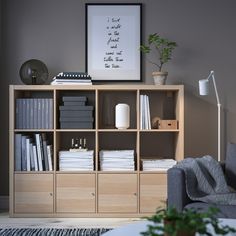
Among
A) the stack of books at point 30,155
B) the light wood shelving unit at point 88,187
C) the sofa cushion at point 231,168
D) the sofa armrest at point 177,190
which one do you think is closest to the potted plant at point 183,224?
the sofa armrest at point 177,190

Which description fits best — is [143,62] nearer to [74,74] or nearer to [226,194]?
[74,74]

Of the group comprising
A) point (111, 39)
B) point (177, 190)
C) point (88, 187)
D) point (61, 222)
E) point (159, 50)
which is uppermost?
point (111, 39)

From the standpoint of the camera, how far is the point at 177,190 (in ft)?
10.7

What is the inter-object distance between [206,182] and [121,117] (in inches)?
45.4

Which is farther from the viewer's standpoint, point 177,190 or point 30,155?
point 30,155

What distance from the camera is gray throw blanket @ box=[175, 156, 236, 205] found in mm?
3271

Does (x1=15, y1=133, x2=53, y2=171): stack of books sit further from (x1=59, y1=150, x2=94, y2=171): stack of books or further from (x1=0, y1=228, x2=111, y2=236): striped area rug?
(x1=0, y1=228, x2=111, y2=236): striped area rug

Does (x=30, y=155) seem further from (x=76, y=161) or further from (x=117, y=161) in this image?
(x=117, y=161)

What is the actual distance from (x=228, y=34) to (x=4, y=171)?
8.77 feet

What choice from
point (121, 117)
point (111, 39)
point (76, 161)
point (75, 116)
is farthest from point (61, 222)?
point (111, 39)

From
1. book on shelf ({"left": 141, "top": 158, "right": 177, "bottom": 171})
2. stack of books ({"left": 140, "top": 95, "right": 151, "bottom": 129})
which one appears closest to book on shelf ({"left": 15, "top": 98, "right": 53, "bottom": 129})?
stack of books ({"left": 140, "top": 95, "right": 151, "bottom": 129})

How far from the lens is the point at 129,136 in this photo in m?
4.58

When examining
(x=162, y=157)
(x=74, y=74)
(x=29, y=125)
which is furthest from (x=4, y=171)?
→ (x=162, y=157)

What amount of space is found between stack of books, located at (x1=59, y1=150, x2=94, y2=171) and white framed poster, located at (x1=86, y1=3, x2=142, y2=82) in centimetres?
81
